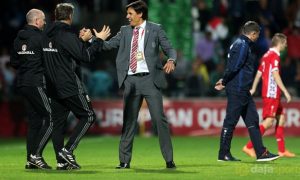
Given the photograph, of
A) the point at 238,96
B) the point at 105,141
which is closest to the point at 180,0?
the point at 105,141

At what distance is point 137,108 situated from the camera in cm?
1349

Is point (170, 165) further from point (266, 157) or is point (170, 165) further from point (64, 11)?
point (64, 11)

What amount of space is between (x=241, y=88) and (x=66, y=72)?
3.13 metres

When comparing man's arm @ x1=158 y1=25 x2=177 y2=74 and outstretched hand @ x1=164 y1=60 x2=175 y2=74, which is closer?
outstretched hand @ x1=164 y1=60 x2=175 y2=74

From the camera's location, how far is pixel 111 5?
2755 centimetres

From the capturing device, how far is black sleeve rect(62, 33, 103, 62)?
510 inches

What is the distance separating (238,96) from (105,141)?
736cm

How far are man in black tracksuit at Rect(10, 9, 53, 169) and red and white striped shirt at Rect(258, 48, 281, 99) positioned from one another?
4284 mm

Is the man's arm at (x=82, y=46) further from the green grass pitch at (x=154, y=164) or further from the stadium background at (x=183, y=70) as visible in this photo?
the stadium background at (x=183, y=70)

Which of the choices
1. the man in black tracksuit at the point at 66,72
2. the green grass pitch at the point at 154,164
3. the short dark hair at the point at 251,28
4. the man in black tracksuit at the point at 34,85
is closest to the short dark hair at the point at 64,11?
the man in black tracksuit at the point at 66,72

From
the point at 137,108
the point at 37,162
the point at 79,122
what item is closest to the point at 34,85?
the point at 79,122

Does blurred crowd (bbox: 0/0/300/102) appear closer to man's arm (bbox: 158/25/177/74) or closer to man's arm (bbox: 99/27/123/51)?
man's arm (bbox: 99/27/123/51)

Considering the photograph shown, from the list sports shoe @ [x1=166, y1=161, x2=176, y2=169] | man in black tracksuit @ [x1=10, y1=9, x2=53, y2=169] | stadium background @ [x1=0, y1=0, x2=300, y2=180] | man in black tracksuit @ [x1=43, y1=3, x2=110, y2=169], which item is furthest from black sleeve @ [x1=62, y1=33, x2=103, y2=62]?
stadium background @ [x1=0, y1=0, x2=300, y2=180]

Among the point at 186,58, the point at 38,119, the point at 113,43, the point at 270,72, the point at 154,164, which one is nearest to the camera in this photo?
the point at 113,43
